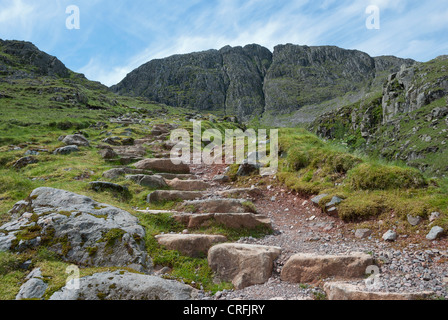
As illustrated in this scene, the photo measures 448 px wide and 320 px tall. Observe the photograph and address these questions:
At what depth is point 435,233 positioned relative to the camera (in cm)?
714

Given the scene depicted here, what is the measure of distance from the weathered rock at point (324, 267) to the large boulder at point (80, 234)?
4.47 metres

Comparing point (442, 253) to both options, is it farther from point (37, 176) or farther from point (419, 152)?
point (419, 152)

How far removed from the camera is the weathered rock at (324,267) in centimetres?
645

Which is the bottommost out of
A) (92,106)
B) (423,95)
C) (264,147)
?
(264,147)

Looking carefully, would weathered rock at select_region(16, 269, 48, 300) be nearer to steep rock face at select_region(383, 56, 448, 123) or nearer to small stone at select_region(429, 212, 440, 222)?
small stone at select_region(429, 212, 440, 222)

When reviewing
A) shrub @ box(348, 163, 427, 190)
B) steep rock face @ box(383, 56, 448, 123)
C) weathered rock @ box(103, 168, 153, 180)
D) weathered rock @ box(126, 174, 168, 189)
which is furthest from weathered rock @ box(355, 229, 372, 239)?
steep rock face @ box(383, 56, 448, 123)

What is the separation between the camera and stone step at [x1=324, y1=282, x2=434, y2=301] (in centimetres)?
498

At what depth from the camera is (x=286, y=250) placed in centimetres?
845

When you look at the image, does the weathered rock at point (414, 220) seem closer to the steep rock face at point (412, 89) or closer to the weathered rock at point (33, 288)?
the weathered rock at point (33, 288)

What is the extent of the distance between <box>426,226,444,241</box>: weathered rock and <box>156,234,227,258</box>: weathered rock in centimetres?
667

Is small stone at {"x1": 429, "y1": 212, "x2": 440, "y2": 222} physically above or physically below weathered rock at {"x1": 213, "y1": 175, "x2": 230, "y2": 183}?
below

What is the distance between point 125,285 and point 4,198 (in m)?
9.85

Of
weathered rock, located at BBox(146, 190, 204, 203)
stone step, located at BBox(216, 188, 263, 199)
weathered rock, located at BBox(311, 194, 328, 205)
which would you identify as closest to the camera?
weathered rock, located at BBox(311, 194, 328, 205)
